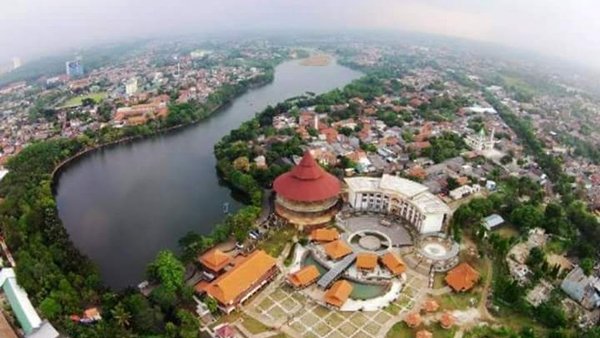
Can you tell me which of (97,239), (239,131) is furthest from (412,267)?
(239,131)

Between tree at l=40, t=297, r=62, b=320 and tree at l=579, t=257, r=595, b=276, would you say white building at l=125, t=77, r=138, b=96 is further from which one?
tree at l=579, t=257, r=595, b=276

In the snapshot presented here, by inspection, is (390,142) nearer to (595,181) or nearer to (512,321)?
(595,181)

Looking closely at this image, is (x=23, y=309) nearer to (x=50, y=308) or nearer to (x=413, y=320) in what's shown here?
(x=50, y=308)

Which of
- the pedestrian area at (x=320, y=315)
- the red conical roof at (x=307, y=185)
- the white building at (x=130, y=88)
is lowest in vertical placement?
the white building at (x=130, y=88)

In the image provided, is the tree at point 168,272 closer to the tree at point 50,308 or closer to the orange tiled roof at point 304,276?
the tree at point 50,308

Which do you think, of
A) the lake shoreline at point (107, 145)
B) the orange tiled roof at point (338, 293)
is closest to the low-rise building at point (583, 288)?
the orange tiled roof at point (338, 293)

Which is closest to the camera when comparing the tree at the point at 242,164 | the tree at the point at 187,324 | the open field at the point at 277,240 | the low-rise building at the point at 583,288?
the tree at the point at 187,324
